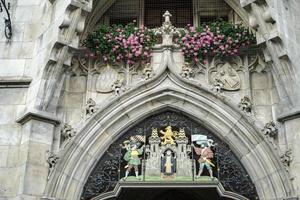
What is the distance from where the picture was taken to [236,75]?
9.45 metres

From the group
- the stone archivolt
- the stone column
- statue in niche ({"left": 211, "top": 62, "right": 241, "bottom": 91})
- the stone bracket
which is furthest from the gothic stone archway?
the stone bracket

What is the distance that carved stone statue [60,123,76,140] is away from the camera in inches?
352

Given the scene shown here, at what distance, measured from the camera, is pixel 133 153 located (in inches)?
356

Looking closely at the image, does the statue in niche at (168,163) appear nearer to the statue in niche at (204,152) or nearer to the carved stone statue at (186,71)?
the statue in niche at (204,152)

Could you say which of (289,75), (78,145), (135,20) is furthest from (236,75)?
(78,145)

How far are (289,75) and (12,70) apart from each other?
4.98 m

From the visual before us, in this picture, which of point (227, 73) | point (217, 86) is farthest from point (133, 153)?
point (227, 73)

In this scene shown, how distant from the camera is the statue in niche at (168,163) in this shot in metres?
8.70

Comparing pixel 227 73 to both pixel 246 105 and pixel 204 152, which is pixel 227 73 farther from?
pixel 204 152

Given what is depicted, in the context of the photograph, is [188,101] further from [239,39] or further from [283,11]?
[283,11]

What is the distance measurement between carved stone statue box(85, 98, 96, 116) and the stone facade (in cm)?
2

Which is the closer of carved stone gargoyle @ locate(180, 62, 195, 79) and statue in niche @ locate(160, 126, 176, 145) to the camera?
statue in niche @ locate(160, 126, 176, 145)

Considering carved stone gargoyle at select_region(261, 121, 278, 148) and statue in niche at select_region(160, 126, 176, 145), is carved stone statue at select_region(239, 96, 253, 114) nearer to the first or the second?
carved stone gargoyle at select_region(261, 121, 278, 148)

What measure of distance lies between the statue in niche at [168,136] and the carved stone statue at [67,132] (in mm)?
1563
